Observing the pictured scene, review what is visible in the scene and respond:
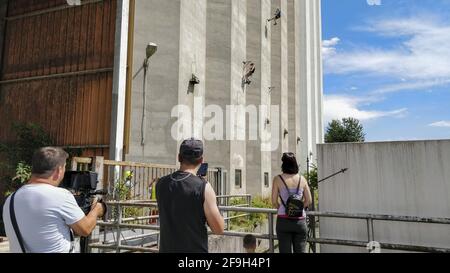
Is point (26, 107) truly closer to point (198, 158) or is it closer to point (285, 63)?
point (198, 158)

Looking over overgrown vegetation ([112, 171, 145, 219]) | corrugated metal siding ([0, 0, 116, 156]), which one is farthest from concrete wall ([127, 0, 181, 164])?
overgrown vegetation ([112, 171, 145, 219])

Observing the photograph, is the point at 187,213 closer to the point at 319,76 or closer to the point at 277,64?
the point at 277,64

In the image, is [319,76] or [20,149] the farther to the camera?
[319,76]

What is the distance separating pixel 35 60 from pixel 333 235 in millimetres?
14858

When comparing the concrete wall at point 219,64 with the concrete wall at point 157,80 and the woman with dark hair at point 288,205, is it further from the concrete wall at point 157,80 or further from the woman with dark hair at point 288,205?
the woman with dark hair at point 288,205

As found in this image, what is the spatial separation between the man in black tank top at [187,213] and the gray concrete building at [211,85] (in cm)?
1091

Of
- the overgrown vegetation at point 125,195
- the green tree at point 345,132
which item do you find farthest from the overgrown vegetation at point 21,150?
the green tree at point 345,132

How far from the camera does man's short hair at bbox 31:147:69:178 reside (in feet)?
8.72

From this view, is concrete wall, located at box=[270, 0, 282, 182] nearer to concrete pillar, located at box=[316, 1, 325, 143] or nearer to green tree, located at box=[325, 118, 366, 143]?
concrete pillar, located at box=[316, 1, 325, 143]

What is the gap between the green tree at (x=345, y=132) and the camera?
170 feet

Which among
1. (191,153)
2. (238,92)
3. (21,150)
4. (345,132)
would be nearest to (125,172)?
(21,150)

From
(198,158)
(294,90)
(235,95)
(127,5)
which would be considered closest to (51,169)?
(198,158)

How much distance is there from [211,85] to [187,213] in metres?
17.3

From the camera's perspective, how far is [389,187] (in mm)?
6145
